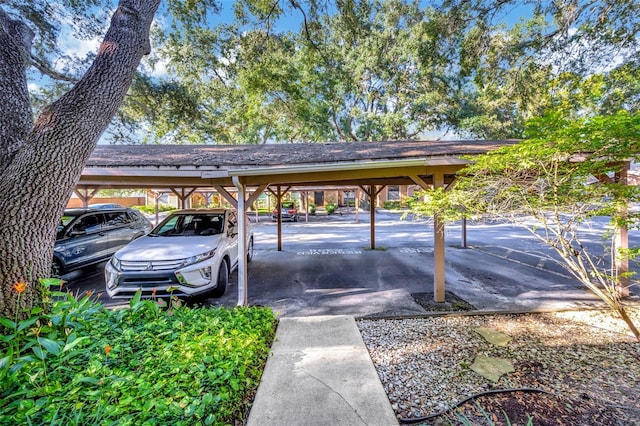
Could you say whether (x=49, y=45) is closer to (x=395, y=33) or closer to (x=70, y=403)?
(x=70, y=403)

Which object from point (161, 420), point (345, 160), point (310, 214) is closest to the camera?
point (161, 420)

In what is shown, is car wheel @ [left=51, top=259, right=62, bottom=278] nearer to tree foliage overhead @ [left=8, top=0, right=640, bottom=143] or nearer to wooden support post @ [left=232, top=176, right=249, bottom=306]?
wooden support post @ [left=232, top=176, right=249, bottom=306]

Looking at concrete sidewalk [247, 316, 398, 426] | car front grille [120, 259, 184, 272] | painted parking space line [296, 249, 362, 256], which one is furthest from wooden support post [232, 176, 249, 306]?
painted parking space line [296, 249, 362, 256]

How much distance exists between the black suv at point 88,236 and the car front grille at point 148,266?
211 centimetres

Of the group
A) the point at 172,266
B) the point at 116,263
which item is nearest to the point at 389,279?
the point at 172,266

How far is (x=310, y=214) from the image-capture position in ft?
73.5

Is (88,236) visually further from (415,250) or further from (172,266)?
(415,250)

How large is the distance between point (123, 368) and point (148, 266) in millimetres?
2138

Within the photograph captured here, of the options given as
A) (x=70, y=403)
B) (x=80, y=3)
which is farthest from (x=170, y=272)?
(x=80, y=3)

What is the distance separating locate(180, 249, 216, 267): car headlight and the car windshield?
0.85 m

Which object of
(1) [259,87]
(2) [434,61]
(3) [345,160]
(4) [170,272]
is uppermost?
(1) [259,87]

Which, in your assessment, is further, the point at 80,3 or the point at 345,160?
the point at 80,3

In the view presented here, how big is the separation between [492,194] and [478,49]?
17.6ft

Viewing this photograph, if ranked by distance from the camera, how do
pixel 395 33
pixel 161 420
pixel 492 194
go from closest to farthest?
pixel 161 420 → pixel 492 194 → pixel 395 33
